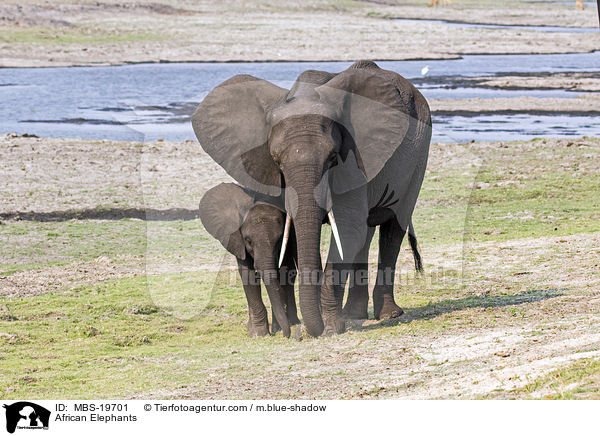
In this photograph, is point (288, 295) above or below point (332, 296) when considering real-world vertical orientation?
below

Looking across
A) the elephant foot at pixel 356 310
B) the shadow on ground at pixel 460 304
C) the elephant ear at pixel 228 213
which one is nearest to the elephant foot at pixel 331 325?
the shadow on ground at pixel 460 304

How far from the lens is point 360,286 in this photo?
375 inches

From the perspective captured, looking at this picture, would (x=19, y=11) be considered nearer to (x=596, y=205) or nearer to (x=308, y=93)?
(x=596, y=205)

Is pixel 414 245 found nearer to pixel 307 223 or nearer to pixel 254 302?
pixel 254 302

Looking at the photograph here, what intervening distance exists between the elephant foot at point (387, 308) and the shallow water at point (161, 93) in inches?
461

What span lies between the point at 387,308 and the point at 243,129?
236 centimetres

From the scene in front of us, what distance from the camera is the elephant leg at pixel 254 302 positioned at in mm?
8961

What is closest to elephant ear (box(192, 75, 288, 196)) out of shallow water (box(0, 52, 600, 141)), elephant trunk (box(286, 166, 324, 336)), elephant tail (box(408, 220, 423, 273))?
elephant trunk (box(286, 166, 324, 336))

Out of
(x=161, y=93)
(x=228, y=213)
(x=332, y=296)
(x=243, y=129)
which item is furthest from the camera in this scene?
(x=161, y=93)

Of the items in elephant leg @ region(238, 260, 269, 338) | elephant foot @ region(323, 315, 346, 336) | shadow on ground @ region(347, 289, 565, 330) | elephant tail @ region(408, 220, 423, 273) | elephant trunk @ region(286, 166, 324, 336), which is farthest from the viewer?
elephant tail @ region(408, 220, 423, 273)

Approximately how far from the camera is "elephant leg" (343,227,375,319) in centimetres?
927
